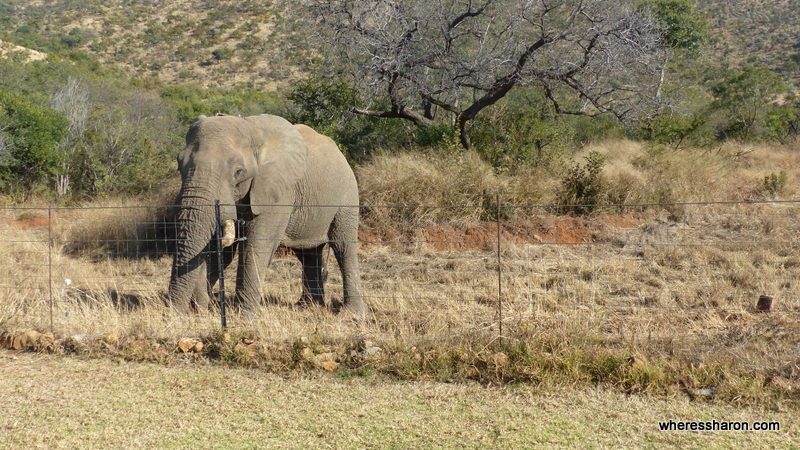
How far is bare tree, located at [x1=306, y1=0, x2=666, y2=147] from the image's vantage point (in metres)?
15.8

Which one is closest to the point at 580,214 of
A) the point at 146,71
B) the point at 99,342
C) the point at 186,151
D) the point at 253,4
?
the point at 186,151

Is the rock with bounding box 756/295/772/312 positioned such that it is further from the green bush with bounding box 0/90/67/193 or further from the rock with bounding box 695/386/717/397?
the green bush with bounding box 0/90/67/193

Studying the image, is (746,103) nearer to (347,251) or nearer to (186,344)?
(347,251)

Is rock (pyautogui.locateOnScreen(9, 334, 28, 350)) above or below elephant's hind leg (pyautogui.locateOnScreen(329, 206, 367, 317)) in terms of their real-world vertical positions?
below

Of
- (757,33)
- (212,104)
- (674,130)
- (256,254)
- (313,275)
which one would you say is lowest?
(313,275)

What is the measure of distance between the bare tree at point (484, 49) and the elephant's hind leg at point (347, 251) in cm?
692

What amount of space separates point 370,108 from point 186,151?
10572 millimetres

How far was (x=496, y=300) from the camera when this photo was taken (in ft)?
31.0

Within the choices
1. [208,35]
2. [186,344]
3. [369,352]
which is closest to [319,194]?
[186,344]

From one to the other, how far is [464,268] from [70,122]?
1342 centimetres

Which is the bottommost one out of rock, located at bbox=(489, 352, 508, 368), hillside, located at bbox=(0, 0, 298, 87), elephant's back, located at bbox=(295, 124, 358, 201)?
rock, located at bbox=(489, 352, 508, 368)

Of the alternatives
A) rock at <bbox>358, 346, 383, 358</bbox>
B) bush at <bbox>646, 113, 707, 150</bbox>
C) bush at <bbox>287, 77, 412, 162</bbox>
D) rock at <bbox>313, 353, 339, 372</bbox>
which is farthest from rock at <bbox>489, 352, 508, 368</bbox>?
bush at <bbox>646, 113, 707, 150</bbox>

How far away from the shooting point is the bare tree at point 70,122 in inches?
739

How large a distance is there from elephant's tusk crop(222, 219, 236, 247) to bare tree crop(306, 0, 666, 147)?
26.9 feet
